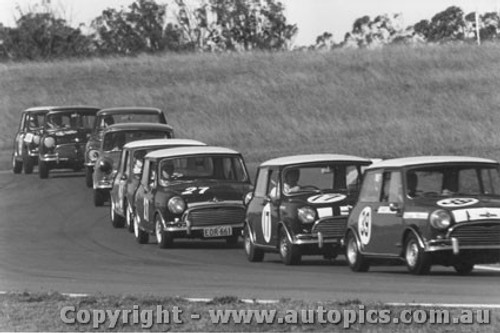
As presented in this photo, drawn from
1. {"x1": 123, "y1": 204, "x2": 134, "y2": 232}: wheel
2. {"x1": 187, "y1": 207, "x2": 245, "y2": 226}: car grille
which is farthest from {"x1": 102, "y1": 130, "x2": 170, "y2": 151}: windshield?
{"x1": 187, "y1": 207, "x2": 245, "y2": 226}: car grille

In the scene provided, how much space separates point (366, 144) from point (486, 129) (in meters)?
4.29

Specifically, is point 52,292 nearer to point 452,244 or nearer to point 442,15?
point 452,244

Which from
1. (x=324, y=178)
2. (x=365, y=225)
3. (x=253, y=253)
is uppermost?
(x=324, y=178)

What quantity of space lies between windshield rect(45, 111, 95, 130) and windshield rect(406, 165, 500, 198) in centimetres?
2110

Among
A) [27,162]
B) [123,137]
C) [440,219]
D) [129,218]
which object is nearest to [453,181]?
[440,219]

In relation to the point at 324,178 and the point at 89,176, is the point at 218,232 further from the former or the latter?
the point at 89,176

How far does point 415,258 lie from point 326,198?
2.83 meters

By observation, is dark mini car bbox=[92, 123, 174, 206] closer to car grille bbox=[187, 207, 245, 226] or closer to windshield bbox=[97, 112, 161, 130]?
windshield bbox=[97, 112, 161, 130]

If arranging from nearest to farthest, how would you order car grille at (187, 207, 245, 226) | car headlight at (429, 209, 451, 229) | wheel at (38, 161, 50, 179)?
car headlight at (429, 209, 451, 229) → car grille at (187, 207, 245, 226) → wheel at (38, 161, 50, 179)

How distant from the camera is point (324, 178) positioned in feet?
65.9

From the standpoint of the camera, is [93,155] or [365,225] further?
[93,155]

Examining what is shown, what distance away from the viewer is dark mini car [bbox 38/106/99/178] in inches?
1467

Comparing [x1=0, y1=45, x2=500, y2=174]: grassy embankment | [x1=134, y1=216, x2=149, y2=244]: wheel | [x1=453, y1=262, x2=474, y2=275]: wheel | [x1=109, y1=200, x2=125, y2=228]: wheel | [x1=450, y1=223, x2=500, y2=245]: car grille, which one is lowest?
[x1=0, y1=45, x2=500, y2=174]: grassy embankment

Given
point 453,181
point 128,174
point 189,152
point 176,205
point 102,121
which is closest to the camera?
point 453,181
